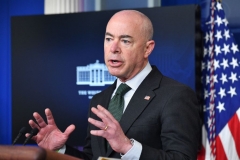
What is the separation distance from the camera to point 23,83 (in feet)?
16.0

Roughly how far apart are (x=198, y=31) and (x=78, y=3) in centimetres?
149

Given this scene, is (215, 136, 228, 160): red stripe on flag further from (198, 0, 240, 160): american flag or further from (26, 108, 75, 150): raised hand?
(26, 108, 75, 150): raised hand

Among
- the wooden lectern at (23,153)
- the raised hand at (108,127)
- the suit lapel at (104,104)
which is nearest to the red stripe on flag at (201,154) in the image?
the suit lapel at (104,104)

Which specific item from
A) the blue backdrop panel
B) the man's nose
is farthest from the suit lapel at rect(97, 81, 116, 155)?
the blue backdrop panel

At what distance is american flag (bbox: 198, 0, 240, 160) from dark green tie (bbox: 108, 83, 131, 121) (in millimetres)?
1668

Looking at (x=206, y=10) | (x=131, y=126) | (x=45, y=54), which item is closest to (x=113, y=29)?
(x=131, y=126)

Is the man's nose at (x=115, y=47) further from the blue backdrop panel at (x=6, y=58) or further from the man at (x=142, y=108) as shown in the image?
the blue backdrop panel at (x=6, y=58)

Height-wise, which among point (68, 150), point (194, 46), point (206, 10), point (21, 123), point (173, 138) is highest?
point (206, 10)

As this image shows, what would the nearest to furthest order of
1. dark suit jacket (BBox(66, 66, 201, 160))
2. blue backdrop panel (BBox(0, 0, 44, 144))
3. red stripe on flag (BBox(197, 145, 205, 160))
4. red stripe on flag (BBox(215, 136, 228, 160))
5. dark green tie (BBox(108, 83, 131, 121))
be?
1. dark suit jacket (BBox(66, 66, 201, 160))
2. dark green tie (BBox(108, 83, 131, 121))
3. red stripe on flag (BBox(215, 136, 228, 160))
4. red stripe on flag (BBox(197, 145, 205, 160))
5. blue backdrop panel (BBox(0, 0, 44, 144))

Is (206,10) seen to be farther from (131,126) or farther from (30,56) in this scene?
(131,126)

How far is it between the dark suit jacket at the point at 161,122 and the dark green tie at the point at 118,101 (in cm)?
8

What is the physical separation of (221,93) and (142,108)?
1.86m

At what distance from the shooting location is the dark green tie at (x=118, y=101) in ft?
7.50

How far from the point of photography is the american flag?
3.81 meters
